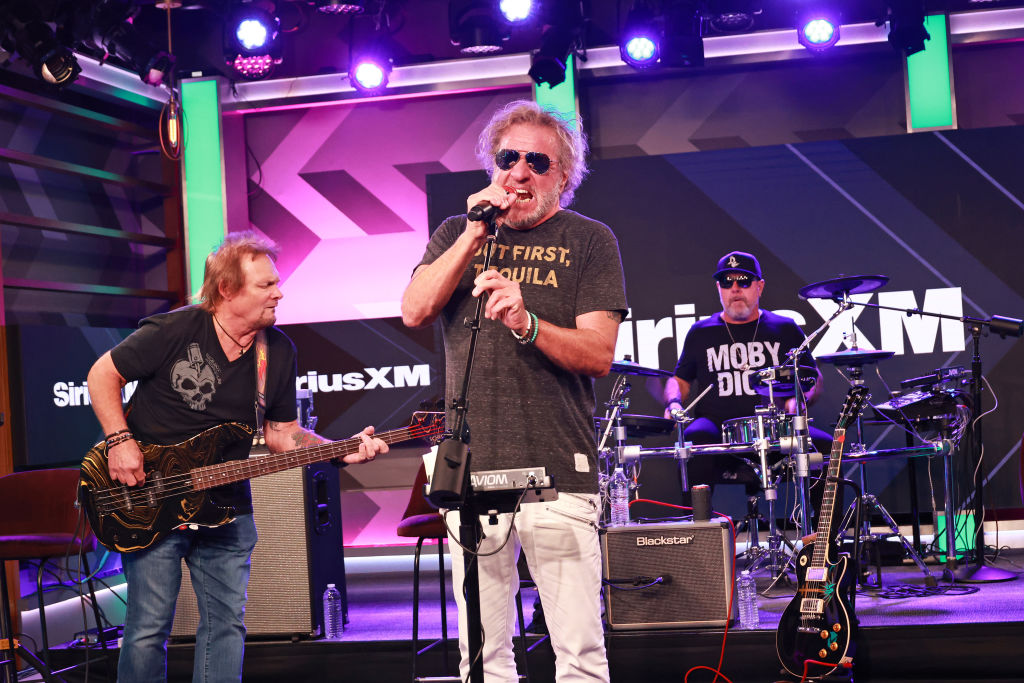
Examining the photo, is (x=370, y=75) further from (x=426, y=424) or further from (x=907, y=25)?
(x=426, y=424)

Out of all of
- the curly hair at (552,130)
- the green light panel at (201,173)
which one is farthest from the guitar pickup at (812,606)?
the green light panel at (201,173)

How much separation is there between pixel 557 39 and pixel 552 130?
13.9 ft

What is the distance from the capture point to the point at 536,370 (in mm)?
2379

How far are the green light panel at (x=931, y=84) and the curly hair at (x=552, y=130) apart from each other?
5158mm

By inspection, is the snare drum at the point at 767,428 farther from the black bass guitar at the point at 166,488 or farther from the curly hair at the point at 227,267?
the curly hair at the point at 227,267

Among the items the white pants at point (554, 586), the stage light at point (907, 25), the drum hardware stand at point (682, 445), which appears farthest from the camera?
the stage light at point (907, 25)

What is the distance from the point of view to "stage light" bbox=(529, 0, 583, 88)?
634cm

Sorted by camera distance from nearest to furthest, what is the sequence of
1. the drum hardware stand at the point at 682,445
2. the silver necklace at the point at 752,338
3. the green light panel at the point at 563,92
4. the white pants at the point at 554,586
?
the white pants at the point at 554,586 < the drum hardware stand at the point at 682,445 < the silver necklace at the point at 752,338 < the green light panel at the point at 563,92

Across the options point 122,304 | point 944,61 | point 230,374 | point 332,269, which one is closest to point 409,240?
point 332,269

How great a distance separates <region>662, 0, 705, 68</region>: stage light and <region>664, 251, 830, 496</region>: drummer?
146 centimetres

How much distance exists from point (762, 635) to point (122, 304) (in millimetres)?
4949

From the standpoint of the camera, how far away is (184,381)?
3.12m

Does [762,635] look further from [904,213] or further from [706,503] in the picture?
[904,213]

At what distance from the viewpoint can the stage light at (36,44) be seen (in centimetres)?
533
